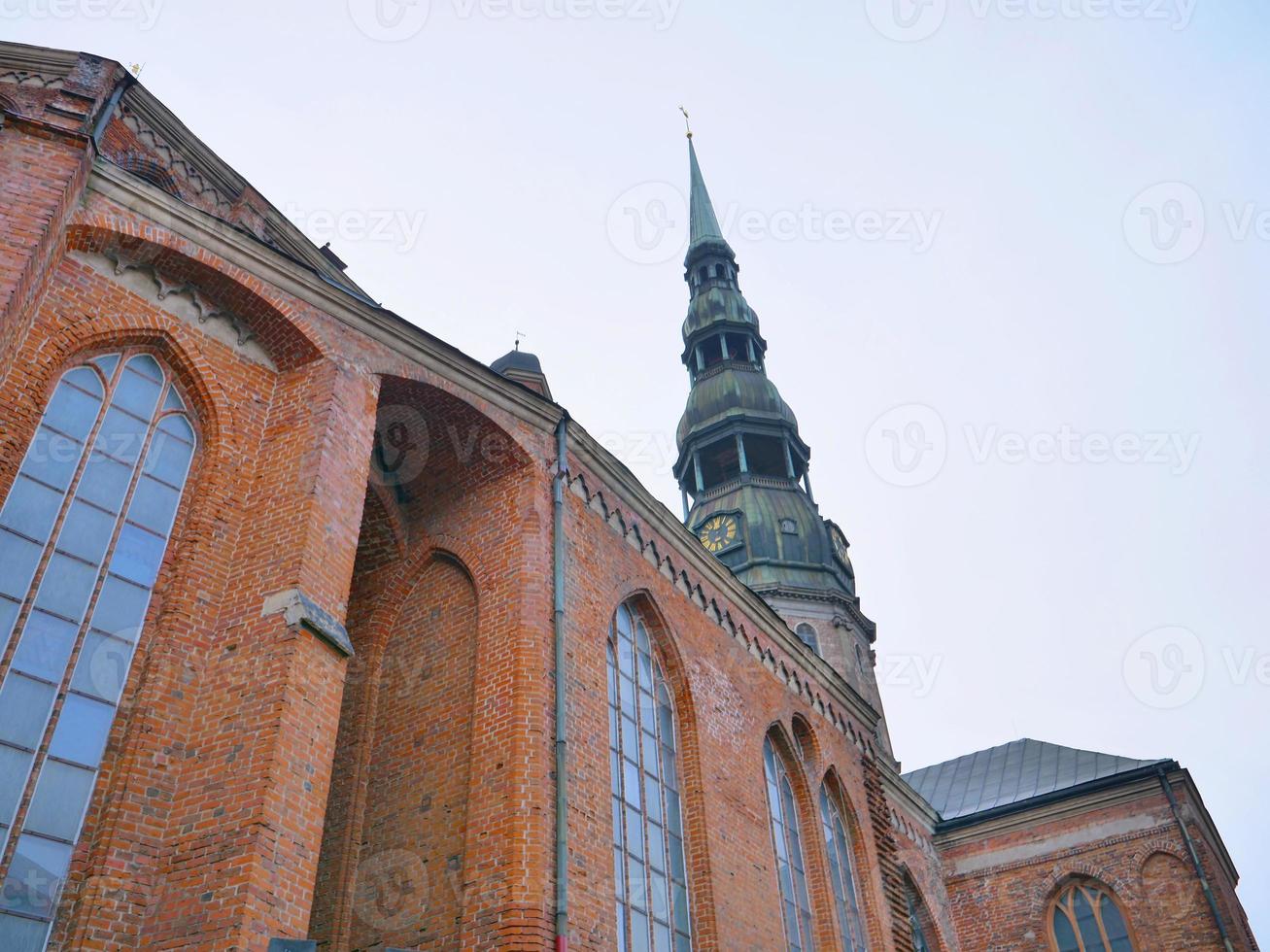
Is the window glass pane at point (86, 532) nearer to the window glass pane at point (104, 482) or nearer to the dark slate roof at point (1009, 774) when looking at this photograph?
the window glass pane at point (104, 482)

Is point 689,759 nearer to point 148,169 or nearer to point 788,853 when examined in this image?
point 788,853

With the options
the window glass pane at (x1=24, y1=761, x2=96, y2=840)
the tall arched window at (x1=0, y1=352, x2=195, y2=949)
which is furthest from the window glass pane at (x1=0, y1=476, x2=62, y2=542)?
the window glass pane at (x1=24, y1=761, x2=96, y2=840)

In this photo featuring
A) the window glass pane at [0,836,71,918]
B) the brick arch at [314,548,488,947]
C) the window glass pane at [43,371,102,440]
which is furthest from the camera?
the brick arch at [314,548,488,947]

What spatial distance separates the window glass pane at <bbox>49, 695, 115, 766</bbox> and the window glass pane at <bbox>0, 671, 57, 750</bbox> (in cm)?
13

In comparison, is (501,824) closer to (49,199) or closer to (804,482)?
(49,199)

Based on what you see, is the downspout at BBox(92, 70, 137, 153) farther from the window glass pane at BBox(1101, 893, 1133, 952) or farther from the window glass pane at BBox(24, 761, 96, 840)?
the window glass pane at BBox(1101, 893, 1133, 952)

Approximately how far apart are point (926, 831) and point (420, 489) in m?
17.1

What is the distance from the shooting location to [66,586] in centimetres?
869

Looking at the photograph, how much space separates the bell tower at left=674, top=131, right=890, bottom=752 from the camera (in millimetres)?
30266

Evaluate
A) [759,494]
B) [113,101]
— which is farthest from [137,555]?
[759,494]

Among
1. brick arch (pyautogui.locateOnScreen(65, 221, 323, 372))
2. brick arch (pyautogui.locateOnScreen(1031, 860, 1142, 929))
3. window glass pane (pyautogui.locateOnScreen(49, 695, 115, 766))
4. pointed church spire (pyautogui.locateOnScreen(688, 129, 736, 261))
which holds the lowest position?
window glass pane (pyautogui.locateOnScreen(49, 695, 115, 766))

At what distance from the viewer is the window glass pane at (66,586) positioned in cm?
852

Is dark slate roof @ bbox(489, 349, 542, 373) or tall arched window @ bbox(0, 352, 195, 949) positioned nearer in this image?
tall arched window @ bbox(0, 352, 195, 949)

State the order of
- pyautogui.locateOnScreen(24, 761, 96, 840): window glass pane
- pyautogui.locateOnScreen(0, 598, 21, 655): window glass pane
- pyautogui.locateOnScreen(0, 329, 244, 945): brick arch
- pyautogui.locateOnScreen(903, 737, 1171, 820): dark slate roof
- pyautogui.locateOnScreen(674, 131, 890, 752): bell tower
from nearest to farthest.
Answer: pyautogui.locateOnScreen(24, 761, 96, 840): window glass pane < pyautogui.locateOnScreen(0, 329, 244, 945): brick arch < pyautogui.locateOnScreen(0, 598, 21, 655): window glass pane < pyautogui.locateOnScreen(903, 737, 1171, 820): dark slate roof < pyautogui.locateOnScreen(674, 131, 890, 752): bell tower
